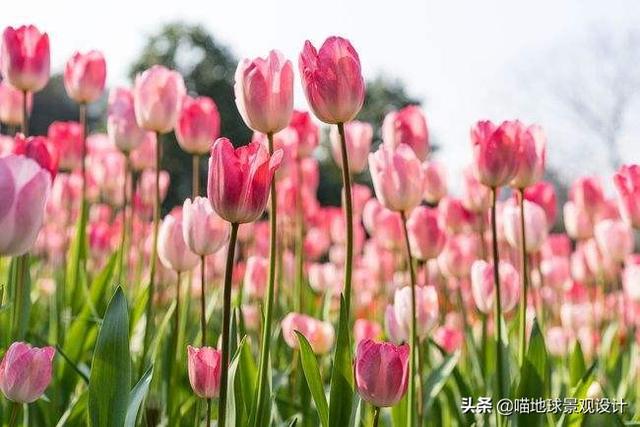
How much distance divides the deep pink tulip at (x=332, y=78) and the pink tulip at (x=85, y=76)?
1.28 meters

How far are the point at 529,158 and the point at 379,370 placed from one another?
67cm

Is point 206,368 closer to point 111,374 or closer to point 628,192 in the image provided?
point 111,374

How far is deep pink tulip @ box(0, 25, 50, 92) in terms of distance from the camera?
1912 millimetres

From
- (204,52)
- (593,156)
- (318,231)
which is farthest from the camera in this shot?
(204,52)

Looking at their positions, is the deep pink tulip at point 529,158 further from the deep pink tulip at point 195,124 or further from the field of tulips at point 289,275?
the deep pink tulip at point 195,124

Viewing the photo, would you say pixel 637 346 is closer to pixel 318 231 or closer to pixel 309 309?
pixel 309 309

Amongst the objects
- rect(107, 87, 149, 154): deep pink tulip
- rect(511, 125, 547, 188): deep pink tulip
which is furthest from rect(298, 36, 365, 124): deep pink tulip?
rect(107, 87, 149, 154): deep pink tulip

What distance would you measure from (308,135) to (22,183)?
4.55 feet

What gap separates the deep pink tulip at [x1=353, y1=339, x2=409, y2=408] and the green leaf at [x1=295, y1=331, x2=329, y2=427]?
81mm

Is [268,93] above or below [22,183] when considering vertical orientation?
above

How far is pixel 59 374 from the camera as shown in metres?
2.04

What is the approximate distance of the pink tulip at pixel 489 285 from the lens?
1.91 meters

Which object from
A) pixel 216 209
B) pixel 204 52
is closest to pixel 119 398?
pixel 216 209

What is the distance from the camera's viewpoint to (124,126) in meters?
2.35
